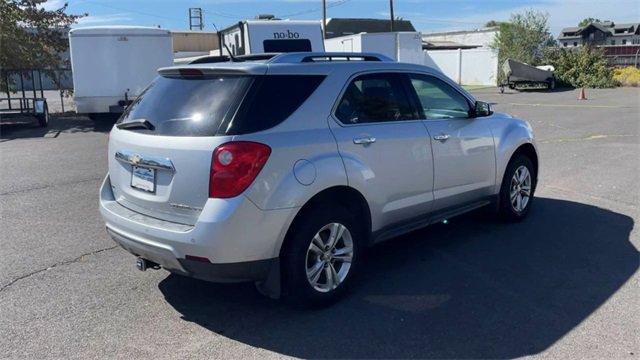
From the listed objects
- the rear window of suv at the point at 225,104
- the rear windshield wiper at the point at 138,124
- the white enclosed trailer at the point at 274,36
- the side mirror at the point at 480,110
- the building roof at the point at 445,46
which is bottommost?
the side mirror at the point at 480,110

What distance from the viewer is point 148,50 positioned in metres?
16.9

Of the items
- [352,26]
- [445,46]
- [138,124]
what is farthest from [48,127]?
[352,26]

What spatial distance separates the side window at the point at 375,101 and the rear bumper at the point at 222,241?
1.02 meters

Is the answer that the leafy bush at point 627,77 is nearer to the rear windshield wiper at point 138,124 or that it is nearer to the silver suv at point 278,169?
the silver suv at point 278,169

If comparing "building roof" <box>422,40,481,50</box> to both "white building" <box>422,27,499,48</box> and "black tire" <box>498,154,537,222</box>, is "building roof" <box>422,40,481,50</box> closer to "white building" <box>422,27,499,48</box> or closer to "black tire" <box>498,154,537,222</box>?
"white building" <box>422,27,499,48</box>

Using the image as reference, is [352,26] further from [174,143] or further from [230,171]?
[230,171]

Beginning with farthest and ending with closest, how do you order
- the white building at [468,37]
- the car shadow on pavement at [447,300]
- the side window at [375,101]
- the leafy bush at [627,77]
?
the white building at [468,37]
the leafy bush at [627,77]
the side window at [375,101]
the car shadow on pavement at [447,300]

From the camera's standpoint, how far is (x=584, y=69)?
31.7 m

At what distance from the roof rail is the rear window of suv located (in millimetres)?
213

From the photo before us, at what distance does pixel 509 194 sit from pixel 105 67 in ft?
44.7

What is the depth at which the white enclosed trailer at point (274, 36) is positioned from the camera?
1491 centimetres

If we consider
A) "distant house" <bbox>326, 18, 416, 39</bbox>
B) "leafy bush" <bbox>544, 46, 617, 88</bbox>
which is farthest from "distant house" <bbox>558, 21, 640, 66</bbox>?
"leafy bush" <bbox>544, 46, 617, 88</bbox>

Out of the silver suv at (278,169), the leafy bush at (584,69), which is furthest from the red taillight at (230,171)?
the leafy bush at (584,69)

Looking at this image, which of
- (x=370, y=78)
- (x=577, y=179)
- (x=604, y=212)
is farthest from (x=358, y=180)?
(x=577, y=179)
